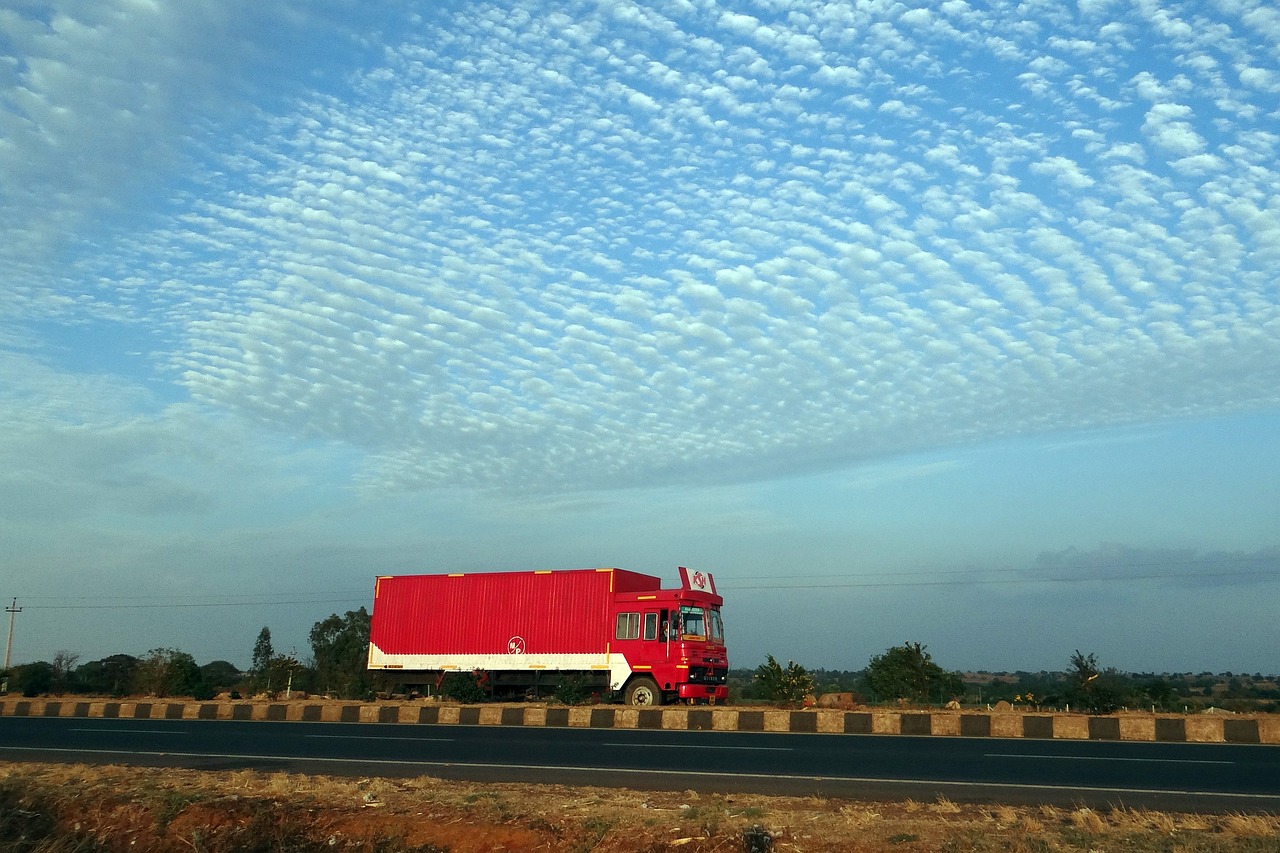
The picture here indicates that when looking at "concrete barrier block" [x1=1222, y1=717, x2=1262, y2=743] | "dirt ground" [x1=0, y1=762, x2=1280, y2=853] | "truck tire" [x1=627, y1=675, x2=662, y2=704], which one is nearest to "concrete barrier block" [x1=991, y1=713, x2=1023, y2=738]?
"concrete barrier block" [x1=1222, y1=717, x2=1262, y2=743]

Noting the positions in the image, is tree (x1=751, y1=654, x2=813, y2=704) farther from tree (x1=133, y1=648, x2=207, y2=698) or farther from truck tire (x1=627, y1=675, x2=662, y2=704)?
tree (x1=133, y1=648, x2=207, y2=698)

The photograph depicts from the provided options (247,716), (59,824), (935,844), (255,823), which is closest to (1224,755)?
(935,844)

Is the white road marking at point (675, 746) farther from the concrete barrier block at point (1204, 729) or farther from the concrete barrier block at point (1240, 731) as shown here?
the concrete barrier block at point (1240, 731)

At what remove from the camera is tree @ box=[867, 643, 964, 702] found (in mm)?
28656

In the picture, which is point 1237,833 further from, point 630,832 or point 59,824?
point 59,824

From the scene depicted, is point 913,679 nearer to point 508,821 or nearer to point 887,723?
point 887,723

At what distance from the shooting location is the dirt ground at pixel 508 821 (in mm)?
7035

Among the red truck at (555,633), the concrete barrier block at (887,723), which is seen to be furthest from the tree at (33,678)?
the concrete barrier block at (887,723)

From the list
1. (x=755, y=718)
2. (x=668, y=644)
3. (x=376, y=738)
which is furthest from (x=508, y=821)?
(x=668, y=644)

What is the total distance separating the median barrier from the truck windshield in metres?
3.84

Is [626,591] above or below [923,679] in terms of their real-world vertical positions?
above

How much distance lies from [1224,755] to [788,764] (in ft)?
21.1

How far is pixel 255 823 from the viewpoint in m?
8.64

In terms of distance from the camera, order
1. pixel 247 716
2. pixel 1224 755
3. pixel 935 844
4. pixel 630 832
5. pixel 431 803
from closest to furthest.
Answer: pixel 935 844, pixel 630 832, pixel 431 803, pixel 1224 755, pixel 247 716
